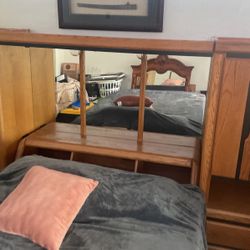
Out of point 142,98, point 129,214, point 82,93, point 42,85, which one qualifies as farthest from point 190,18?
point 42,85

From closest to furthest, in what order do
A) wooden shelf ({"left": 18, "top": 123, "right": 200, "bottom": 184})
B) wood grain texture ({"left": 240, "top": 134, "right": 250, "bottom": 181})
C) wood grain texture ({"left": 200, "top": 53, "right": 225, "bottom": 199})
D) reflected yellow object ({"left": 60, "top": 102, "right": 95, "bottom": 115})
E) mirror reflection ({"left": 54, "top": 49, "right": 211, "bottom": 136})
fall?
wood grain texture ({"left": 200, "top": 53, "right": 225, "bottom": 199}), wood grain texture ({"left": 240, "top": 134, "right": 250, "bottom": 181}), wooden shelf ({"left": 18, "top": 123, "right": 200, "bottom": 184}), mirror reflection ({"left": 54, "top": 49, "right": 211, "bottom": 136}), reflected yellow object ({"left": 60, "top": 102, "right": 95, "bottom": 115})

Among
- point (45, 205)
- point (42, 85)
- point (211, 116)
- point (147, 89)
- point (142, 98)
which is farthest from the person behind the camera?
point (42, 85)

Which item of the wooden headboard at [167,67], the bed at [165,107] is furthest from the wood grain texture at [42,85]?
the wooden headboard at [167,67]

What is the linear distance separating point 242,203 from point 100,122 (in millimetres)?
971

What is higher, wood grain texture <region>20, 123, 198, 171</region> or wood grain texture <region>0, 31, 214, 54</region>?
wood grain texture <region>0, 31, 214, 54</region>

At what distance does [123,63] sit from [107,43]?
0.26 meters

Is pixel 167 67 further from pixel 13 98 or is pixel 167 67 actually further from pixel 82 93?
pixel 13 98

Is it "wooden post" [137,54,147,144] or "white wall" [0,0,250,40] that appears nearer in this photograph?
"white wall" [0,0,250,40]

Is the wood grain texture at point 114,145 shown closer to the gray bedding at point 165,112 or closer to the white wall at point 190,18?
the gray bedding at point 165,112

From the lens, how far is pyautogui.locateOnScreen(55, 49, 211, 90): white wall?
1554 millimetres

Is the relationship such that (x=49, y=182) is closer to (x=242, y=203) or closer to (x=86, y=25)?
(x=86, y=25)

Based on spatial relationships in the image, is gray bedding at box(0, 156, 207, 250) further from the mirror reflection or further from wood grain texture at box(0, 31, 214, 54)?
wood grain texture at box(0, 31, 214, 54)

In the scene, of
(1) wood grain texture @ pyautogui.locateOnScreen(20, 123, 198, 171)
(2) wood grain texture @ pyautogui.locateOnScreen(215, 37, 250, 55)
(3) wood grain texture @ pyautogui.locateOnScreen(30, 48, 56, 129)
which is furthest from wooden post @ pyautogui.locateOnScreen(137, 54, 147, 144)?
→ (3) wood grain texture @ pyautogui.locateOnScreen(30, 48, 56, 129)

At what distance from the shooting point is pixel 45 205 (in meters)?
1.18
